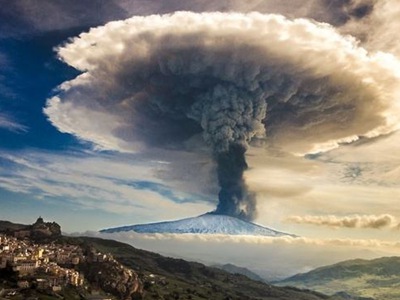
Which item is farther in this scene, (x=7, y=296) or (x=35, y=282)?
(x=35, y=282)

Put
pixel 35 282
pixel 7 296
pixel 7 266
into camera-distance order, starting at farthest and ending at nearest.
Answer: pixel 7 266 → pixel 35 282 → pixel 7 296

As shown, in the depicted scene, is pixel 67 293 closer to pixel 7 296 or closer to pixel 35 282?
pixel 35 282

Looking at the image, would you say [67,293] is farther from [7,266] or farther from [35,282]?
[7,266]

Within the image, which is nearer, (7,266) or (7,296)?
(7,296)

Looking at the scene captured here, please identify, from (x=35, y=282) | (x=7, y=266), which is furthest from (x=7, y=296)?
(x=7, y=266)

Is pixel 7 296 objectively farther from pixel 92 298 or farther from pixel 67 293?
pixel 92 298

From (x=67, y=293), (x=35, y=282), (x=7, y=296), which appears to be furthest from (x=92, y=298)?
(x=7, y=296)

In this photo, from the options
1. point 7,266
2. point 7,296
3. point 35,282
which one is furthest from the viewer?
point 7,266

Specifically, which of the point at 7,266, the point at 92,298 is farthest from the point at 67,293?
the point at 7,266
